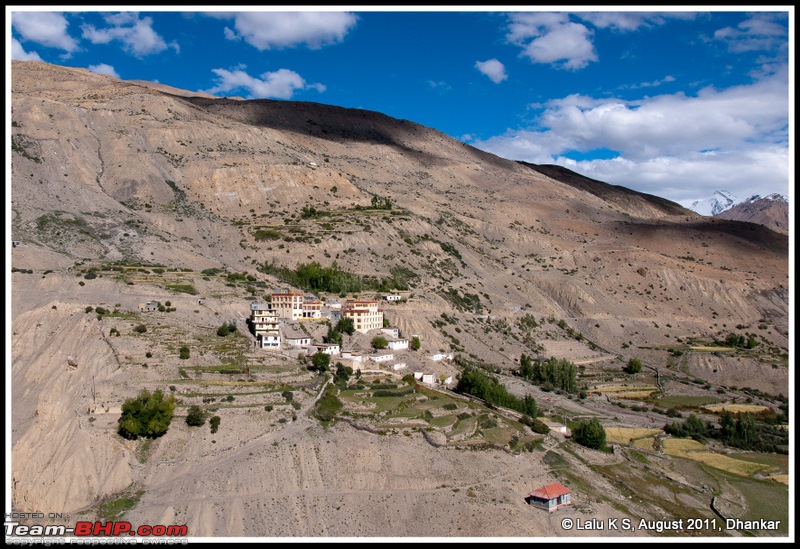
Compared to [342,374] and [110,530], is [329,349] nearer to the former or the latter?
[342,374]

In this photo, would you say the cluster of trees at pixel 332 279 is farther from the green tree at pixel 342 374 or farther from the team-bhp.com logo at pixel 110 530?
the team-bhp.com logo at pixel 110 530

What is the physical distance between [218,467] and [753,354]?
67980mm

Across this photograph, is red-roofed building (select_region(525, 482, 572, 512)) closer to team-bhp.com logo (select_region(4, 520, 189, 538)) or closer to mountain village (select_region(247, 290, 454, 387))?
mountain village (select_region(247, 290, 454, 387))

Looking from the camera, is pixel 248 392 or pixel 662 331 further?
pixel 662 331

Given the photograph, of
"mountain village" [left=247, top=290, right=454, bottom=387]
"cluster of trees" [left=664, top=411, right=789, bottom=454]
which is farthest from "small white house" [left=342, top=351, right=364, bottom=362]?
"cluster of trees" [left=664, top=411, right=789, bottom=454]

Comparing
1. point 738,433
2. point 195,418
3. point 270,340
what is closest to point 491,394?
point 270,340

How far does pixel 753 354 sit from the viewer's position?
82.2 meters

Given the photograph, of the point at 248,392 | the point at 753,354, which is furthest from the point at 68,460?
the point at 753,354

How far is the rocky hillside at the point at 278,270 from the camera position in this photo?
37156mm

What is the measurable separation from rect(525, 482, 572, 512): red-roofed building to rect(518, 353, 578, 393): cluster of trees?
1106 inches

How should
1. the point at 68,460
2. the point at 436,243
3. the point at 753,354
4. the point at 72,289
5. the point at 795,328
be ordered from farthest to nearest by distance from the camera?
the point at 436,243, the point at 753,354, the point at 72,289, the point at 68,460, the point at 795,328

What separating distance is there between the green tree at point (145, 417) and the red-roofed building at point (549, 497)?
20.7m

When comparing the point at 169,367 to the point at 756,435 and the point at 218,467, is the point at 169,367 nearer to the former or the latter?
the point at 218,467

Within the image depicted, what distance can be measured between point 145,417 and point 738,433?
44.9 m
